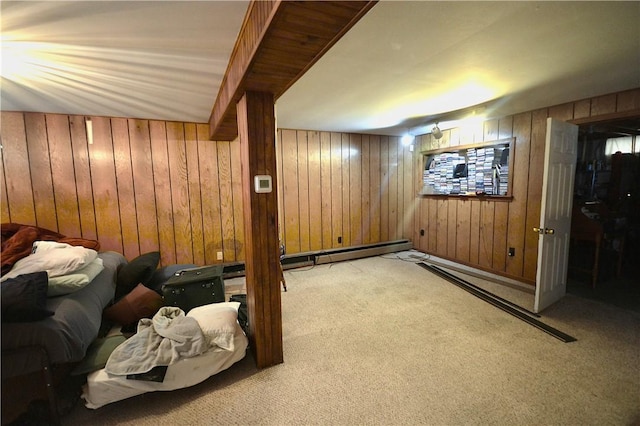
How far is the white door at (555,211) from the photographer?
101 inches

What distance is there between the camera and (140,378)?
1.54 meters

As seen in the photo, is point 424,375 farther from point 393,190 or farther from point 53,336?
point 393,190

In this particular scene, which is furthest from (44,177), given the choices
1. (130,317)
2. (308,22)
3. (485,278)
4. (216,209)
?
(485,278)

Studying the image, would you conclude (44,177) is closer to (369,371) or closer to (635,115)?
(369,371)

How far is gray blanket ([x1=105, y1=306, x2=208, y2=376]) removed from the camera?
1560 millimetres

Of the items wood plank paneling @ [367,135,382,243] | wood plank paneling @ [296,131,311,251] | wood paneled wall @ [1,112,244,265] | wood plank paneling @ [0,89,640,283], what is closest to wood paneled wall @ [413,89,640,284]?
wood plank paneling @ [0,89,640,283]

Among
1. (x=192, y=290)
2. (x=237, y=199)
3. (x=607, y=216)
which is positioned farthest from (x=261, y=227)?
(x=607, y=216)

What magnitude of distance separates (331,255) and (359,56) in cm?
320

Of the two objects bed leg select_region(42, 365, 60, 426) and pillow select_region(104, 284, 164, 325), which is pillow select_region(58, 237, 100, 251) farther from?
bed leg select_region(42, 365, 60, 426)

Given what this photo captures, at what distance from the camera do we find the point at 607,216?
362cm

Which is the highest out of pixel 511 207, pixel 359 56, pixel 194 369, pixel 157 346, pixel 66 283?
pixel 359 56

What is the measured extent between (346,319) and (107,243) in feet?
10.1

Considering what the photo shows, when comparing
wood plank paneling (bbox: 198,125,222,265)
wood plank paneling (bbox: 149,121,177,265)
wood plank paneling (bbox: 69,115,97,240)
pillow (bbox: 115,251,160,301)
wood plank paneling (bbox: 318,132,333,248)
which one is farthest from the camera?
wood plank paneling (bbox: 318,132,333,248)

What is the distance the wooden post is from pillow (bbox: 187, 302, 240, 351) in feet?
0.55
